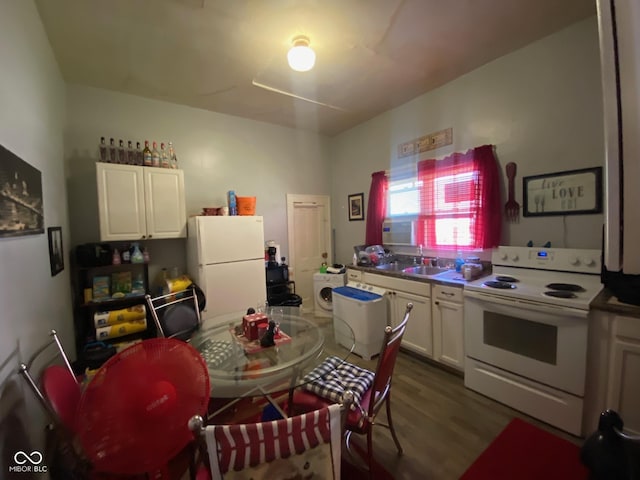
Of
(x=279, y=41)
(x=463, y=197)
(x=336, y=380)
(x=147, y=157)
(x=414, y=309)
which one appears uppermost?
(x=279, y=41)

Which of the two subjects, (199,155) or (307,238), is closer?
(199,155)

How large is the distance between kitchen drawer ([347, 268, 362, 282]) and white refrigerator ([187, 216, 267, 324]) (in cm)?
112

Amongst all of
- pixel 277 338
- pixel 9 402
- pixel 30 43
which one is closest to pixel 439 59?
pixel 277 338

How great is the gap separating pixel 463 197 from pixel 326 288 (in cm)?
210

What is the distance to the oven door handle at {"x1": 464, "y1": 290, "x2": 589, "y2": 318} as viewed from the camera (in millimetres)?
1676

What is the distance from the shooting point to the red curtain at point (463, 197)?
8.39 feet

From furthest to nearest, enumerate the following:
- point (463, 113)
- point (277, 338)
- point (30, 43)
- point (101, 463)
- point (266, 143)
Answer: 1. point (266, 143)
2. point (463, 113)
3. point (277, 338)
4. point (30, 43)
5. point (101, 463)

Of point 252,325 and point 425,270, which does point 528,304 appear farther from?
point 252,325

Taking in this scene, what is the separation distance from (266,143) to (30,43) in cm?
246

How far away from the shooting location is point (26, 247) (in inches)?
53.8

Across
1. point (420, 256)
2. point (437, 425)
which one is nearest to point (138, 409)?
point (437, 425)

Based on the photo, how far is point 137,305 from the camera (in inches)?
103

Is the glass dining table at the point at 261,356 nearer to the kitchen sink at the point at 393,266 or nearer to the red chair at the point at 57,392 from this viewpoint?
the red chair at the point at 57,392

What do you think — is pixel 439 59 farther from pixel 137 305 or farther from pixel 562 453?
pixel 137 305
